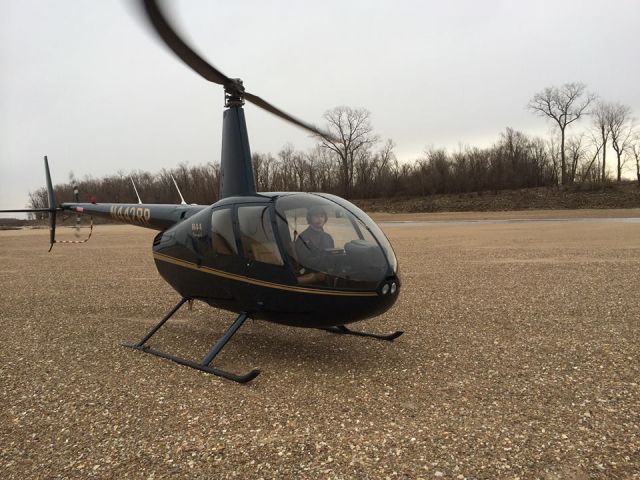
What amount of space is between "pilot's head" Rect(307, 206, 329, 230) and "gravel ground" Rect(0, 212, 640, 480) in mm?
1683

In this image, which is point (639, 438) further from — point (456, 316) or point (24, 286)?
point (24, 286)

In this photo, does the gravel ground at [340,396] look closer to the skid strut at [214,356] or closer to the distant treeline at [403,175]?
the skid strut at [214,356]

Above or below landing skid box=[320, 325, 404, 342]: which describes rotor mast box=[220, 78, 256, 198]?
above

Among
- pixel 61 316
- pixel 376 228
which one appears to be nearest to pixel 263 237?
pixel 376 228

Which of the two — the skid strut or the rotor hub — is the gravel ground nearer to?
the skid strut

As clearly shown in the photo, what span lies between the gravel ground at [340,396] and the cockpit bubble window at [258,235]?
135 centimetres

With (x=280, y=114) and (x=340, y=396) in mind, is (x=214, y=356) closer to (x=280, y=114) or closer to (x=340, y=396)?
(x=340, y=396)

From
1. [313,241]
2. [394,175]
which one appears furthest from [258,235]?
[394,175]

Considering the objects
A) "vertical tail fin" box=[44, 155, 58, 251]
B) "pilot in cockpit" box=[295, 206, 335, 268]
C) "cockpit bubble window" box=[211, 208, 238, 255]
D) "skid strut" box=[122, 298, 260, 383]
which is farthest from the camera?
"vertical tail fin" box=[44, 155, 58, 251]

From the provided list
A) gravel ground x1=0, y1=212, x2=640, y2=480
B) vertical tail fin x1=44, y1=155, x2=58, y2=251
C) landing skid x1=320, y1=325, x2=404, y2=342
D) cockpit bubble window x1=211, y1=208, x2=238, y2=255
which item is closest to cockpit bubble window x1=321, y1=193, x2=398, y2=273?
cockpit bubble window x1=211, y1=208, x2=238, y2=255

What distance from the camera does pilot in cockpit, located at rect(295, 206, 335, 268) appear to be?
15.1 ft

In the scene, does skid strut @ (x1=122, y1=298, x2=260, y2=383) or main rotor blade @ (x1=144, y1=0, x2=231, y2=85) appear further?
skid strut @ (x1=122, y1=298, x2=260, y2=383)

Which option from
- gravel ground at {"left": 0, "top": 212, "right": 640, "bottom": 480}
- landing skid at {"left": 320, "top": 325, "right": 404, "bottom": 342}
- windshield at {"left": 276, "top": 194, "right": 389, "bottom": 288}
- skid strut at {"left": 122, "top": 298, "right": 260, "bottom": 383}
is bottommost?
gravel ground at {"left": 0, "top": 212, "right": 640, "bottom": 480}

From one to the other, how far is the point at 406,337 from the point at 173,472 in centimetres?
391
